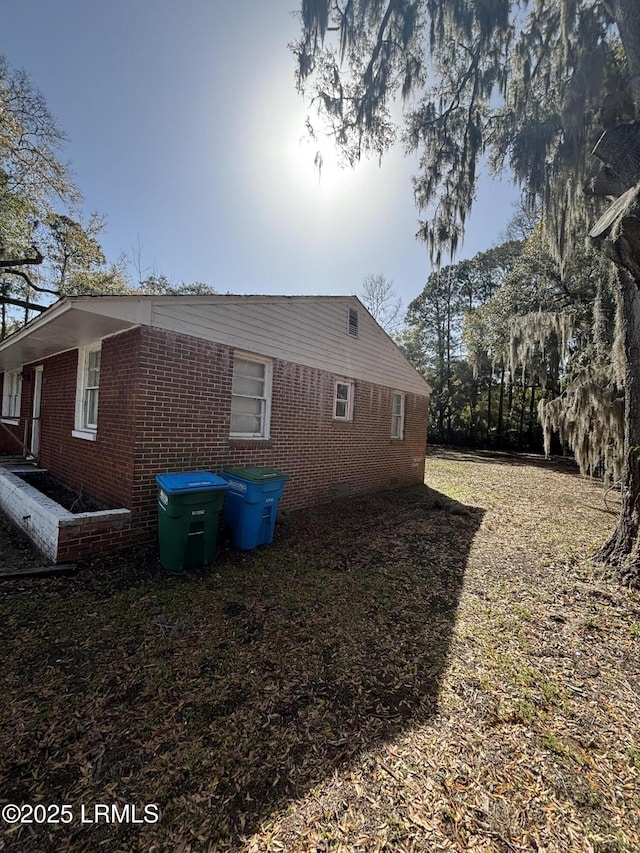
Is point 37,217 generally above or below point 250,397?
above

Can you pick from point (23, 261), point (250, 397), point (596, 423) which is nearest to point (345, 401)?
point (250, 397)

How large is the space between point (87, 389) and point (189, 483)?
3.60 m

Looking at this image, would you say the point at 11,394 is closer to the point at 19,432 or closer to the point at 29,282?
the point at 19,432

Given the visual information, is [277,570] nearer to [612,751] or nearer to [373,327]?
[612,751]

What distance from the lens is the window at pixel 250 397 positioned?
19.1 feet

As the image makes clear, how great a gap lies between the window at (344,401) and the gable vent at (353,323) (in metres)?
1.19

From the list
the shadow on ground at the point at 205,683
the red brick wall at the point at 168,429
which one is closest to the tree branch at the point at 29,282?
the red brick wall at the point at 168,429

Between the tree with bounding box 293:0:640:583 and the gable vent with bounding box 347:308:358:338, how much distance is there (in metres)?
2.56

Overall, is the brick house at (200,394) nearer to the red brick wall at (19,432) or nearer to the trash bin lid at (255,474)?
the red brick wall at (19,432)

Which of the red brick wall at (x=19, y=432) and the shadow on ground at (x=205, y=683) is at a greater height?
the red brick wall at (x=19, y=432)

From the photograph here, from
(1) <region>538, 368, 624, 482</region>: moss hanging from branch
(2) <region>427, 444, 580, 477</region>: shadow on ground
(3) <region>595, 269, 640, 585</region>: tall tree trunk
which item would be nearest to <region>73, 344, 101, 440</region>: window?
(3) <region>595, 269, 640, 585</region>: tall tree trunk

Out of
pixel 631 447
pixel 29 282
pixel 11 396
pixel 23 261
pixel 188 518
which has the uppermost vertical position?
pixel 23 261

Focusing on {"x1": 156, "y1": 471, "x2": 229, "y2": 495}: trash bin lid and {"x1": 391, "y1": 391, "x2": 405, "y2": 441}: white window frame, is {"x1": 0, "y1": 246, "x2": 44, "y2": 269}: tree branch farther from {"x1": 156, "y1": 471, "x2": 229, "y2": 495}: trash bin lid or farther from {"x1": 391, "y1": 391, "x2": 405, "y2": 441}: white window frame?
{"x1": 156, "y1": 471, "x2": 229, "y2": 495}: trash bin lid

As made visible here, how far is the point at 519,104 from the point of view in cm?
603
